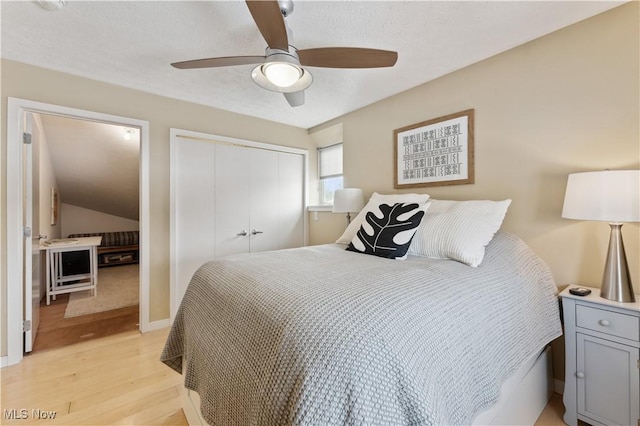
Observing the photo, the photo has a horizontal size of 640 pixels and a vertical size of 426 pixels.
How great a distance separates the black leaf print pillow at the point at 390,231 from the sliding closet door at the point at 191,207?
5.98 ft

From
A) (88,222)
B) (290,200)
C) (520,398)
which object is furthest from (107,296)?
(520,398)

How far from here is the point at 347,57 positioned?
1.49 meters

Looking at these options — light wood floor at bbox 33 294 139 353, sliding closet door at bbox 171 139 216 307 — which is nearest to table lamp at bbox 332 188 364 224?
sliding closet door at bbox 171 139 216 307

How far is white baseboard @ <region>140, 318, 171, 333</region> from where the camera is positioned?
2571 mm

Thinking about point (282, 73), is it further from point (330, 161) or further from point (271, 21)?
point (330, 161)

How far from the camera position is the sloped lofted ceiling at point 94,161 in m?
3.28

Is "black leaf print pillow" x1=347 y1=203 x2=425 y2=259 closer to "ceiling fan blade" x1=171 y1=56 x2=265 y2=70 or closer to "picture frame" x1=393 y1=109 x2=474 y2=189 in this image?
"picture frame" x1=393 y1=109 x2=474 y2=189

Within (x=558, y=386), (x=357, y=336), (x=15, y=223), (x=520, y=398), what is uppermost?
(x=15, y=223)

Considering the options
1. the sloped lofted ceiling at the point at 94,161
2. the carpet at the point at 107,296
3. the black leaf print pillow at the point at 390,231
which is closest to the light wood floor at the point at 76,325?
the carpet at the point at 107,296

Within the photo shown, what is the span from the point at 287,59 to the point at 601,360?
2251 millimetres

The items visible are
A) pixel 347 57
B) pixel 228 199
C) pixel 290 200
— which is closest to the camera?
pixel 347 57

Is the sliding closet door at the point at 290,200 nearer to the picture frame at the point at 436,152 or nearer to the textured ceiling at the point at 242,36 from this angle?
the textured ceiling at the point at 242,36

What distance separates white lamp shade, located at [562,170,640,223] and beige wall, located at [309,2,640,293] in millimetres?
358

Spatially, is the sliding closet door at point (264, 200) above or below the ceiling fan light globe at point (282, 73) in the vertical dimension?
below
